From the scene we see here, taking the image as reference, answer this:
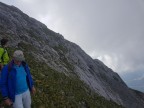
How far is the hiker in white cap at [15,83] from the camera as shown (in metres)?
10.6

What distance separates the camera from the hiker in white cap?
34.7 feet

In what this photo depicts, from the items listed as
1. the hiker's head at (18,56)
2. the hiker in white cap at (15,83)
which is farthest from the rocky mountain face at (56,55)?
the hiker's head at (18,56)

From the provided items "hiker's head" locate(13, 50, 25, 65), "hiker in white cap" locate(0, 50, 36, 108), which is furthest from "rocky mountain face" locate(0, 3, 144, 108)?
"hiker's head" locate(13, 50, 25, 65)

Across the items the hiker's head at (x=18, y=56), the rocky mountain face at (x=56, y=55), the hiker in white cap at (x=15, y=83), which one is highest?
the rocky mountain face at (x=56, y=55)

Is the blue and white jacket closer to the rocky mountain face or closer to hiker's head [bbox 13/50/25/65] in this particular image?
hiker's head [bbox 13/50/25/65]

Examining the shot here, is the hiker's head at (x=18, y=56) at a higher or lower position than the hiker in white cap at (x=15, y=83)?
higher

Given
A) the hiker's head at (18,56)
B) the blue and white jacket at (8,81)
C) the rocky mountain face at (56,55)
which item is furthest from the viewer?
→ the rocky mountain face at (56,55)

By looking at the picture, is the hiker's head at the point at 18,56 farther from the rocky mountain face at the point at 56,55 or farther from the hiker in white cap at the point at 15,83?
the rocky mountain face at the point at 56,55

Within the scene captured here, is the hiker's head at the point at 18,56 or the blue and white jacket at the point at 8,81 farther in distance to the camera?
the hiker's head at the point at 18,56

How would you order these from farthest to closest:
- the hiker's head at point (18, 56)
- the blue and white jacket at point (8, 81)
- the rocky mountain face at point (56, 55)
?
the rocky mountain face at point (56, 55) < the hiker's head at point (18, 56) < the blue and white jacket at point (8, 81)

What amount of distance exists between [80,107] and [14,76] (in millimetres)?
13868

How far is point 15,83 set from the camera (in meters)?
10.7

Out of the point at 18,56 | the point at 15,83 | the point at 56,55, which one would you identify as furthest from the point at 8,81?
the point at 56,55

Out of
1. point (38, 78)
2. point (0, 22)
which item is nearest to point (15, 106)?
point (38, 78)
